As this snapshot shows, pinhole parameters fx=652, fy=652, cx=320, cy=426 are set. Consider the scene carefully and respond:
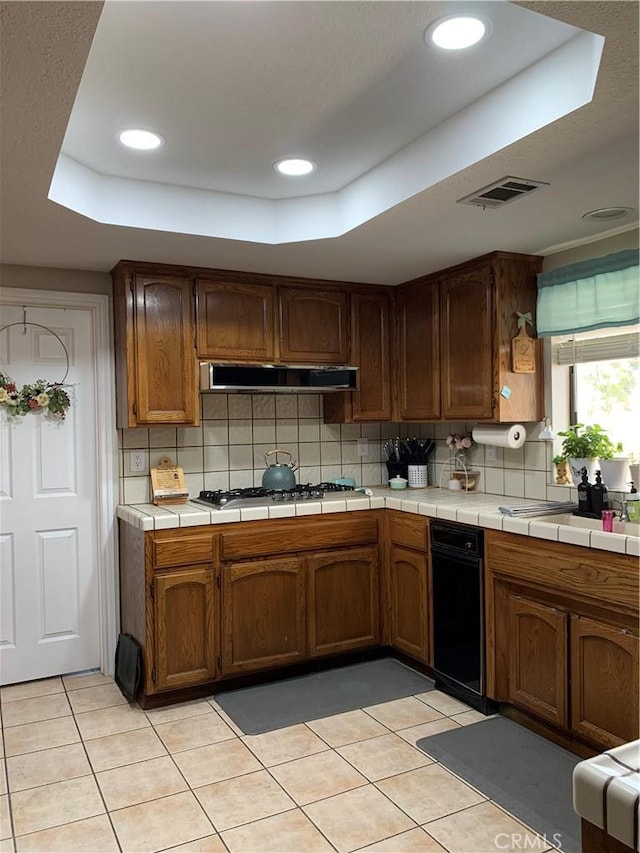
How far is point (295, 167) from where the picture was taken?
8.75ft

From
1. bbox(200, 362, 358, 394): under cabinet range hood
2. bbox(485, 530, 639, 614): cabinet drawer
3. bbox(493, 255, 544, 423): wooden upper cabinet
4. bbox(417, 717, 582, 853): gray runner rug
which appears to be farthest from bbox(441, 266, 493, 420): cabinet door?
bbox(417, 717, 582, 853): gray runner rug

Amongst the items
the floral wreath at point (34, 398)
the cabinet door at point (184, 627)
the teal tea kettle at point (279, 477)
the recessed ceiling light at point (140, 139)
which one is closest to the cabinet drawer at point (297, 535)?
the cabinet door at point (184, 627)

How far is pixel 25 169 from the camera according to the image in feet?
6.97

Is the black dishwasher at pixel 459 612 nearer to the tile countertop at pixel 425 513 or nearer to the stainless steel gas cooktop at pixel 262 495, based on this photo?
the tile countertop at pixel 425 513

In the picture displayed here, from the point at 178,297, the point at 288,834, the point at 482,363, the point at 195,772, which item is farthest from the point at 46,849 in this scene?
the point at 482,363

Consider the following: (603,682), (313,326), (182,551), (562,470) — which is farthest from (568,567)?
(313,326)

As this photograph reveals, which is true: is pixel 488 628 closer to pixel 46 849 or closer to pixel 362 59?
pixel 46 849

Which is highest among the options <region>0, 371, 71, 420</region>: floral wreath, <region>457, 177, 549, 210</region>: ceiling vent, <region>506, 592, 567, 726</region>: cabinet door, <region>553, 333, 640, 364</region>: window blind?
<region>457, 177, 549, 210</region>: ceiling vent

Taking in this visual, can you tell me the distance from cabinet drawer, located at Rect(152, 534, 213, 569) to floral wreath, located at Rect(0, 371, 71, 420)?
994mm

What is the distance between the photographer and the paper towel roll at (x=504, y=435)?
3.43m

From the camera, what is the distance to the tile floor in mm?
2119

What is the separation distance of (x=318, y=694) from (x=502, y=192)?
8.03 ft

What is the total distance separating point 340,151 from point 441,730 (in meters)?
2.45

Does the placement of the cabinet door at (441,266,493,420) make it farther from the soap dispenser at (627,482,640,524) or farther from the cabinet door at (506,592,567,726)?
the cabinet door at (506,592,567,726)
